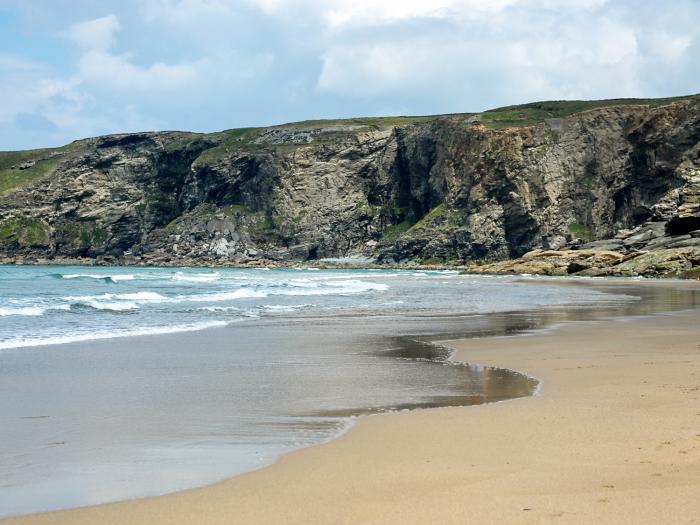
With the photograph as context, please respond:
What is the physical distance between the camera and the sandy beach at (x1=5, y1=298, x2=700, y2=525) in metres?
5.32

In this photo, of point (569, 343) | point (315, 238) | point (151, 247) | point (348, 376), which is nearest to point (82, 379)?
point (348, 376)

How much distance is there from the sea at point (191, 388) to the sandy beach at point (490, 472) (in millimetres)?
472

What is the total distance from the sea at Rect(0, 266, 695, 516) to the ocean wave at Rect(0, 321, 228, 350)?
0.04 m

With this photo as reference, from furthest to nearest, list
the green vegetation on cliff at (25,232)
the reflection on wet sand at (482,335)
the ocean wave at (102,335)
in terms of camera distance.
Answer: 1. the green vegetation on cliff at (25,232)
2. the ocean wave at (102,335)
3. the reflection on wet sand at (482,335)

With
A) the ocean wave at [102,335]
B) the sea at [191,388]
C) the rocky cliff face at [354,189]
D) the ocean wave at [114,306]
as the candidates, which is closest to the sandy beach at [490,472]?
the sea at [191,388]

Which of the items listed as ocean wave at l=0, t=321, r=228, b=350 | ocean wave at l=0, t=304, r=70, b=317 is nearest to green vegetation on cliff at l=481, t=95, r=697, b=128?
ocean wave at l=0, t=304, r=70, b=317

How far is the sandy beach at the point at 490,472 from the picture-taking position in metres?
5.32

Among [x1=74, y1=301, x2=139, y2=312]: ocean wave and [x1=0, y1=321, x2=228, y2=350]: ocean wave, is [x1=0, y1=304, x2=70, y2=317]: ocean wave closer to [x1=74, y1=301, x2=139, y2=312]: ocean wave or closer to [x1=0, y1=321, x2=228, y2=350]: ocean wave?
[x1=74, y1=301, x2=139, y2=312]: ocean wave

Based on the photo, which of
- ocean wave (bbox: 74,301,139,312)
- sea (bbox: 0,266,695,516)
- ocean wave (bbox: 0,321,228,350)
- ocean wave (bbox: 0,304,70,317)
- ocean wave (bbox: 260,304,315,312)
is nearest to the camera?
sea (bbox: 0,266,695,516)

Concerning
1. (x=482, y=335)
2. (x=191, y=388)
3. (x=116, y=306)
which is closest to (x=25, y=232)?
(x=116, y=306)

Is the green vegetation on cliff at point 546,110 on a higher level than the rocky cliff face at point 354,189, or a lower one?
higher

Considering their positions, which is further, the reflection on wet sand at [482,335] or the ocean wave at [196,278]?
the ocean wave at [196,278]

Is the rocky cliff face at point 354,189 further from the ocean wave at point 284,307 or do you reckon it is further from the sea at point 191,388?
the sea at point 191,388

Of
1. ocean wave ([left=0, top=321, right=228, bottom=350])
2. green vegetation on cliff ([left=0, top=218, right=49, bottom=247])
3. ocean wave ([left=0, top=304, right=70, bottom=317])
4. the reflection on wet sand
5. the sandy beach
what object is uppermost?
green vegetation on cliff ([left=0, top=218, right=49, bottom=247])
